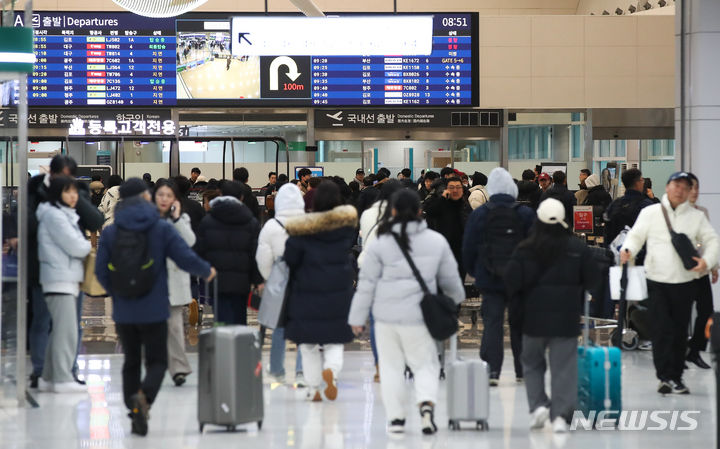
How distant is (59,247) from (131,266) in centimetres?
161

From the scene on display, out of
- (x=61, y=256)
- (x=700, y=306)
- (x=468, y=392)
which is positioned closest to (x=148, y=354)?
(x=61, y=256)

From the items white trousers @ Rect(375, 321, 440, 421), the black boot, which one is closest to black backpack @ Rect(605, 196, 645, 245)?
the black boot

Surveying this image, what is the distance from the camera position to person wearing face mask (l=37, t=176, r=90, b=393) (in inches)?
314

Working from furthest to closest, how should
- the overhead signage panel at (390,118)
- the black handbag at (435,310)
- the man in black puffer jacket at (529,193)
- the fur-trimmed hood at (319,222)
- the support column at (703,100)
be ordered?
1. the overhead signage panel at (390,118)
2. the man in black puffer jacket at (529,193)
3. the support column at (703,100)
4. the fur-trimmed hood at (319,222)
5. the black handbag at (435,310)

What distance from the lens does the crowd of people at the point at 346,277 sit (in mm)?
6645

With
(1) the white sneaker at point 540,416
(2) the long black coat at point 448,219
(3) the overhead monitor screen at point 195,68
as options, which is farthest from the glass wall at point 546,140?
(1) the white sneaker at point 540,416

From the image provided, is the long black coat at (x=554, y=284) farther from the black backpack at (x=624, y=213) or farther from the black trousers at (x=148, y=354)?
the black backpack at (x=624, y=213)

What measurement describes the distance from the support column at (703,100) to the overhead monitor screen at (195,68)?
8398mm

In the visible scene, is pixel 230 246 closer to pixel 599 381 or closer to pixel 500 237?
pixel 500 237

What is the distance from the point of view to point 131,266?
6629 millimetres

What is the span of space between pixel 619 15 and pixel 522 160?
307 cm

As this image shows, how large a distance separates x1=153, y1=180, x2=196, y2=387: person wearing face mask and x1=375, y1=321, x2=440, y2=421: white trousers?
215cm

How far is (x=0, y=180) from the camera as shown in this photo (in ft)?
25.5

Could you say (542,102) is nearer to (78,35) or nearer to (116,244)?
(78,35)
